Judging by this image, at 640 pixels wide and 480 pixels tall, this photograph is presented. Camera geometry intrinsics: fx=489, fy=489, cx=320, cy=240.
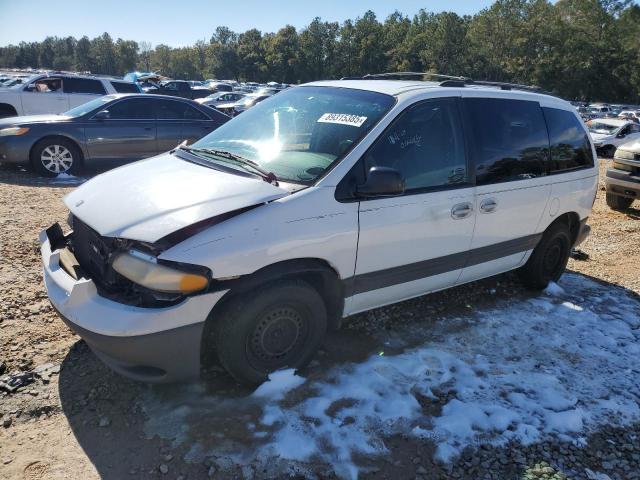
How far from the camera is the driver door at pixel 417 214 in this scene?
3.23m

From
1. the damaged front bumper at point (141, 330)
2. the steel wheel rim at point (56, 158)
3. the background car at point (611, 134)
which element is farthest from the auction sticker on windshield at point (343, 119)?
the background car at point (611, 134)

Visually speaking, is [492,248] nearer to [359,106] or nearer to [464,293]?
[464,293]

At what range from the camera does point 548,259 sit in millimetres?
4867


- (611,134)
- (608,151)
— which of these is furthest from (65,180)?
(611,134)

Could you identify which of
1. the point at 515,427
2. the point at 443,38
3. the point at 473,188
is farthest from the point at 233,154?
the point at 443,38

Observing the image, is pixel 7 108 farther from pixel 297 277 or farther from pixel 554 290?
pixel 554 290

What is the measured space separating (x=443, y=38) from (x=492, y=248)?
247ft

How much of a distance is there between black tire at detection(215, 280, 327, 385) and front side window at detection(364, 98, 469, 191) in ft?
3.14

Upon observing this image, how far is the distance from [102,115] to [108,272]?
6862 millimetres

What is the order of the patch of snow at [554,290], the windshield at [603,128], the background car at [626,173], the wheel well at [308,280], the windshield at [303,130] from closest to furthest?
1. the wheel well at [308,280]
2. the windshield at [303,130]
3. the patch of snow at [554,290]
4. the background car at [626,173]
5. the windshield at [603,128]

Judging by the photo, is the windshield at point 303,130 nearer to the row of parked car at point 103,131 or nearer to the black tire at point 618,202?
the row of parked car at point 103,131

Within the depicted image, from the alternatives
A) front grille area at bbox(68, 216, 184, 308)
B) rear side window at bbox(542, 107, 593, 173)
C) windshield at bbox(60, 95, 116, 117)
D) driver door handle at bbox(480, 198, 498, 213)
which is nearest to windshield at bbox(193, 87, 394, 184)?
front grille area at bbox(68, 216, 184, 308)

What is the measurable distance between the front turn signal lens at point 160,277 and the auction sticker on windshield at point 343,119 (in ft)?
4.93

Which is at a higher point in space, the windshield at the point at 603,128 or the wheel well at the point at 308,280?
the windshield at the point at 603,128
